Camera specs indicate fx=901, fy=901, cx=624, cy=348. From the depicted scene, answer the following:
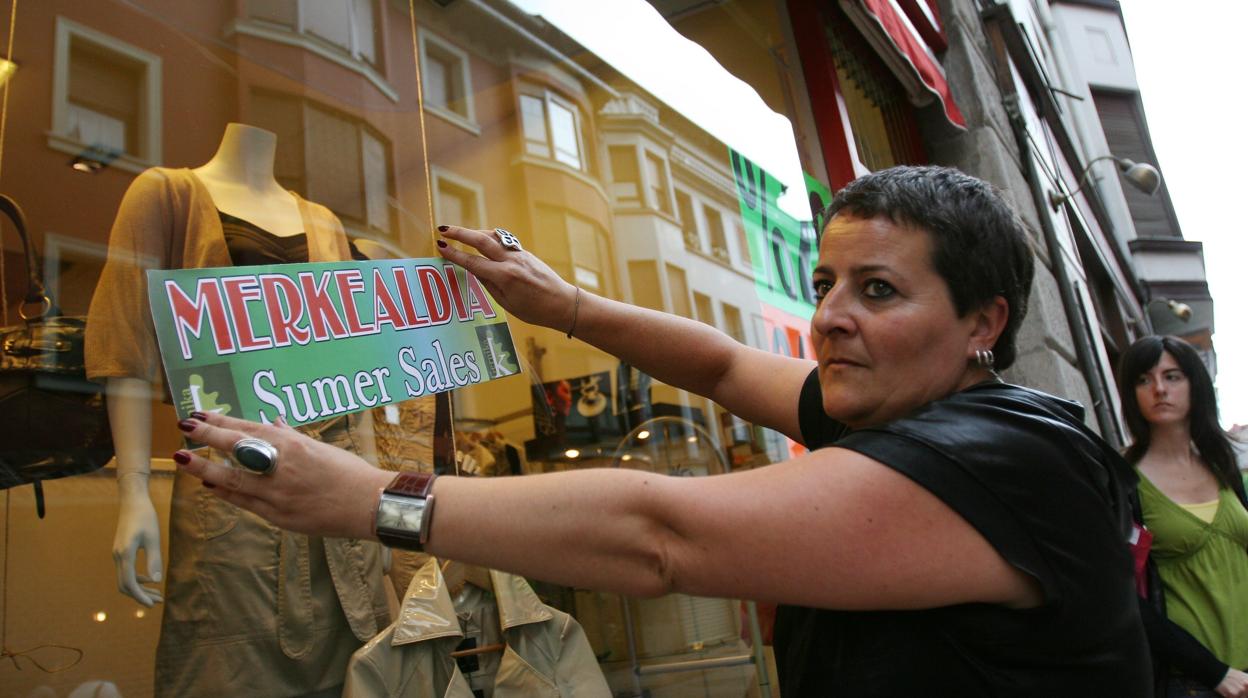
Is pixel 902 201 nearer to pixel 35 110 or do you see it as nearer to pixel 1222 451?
pixel 35 110

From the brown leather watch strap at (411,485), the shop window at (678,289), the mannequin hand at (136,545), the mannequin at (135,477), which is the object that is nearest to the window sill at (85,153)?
the mannequin at (135,477)

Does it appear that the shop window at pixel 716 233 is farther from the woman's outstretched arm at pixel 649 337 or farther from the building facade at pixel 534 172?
the woman's outstretched arm at pixel 649 337

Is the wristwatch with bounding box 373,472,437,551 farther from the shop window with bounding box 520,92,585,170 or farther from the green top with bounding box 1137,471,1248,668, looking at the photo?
the shop window with bounding box 520,92,585,170

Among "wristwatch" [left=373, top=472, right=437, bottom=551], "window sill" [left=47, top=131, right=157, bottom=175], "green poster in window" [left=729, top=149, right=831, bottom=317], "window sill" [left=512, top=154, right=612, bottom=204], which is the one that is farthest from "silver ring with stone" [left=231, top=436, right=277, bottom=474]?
"green poster in window" [left=729, top=149, right=831, bottom=317]

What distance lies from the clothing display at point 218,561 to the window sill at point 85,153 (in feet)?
0.07

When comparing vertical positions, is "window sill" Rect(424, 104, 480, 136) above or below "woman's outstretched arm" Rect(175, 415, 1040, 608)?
above

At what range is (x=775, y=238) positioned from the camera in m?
4.47

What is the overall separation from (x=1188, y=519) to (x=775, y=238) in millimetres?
2262

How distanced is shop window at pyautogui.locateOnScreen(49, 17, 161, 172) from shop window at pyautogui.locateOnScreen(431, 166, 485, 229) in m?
0.91

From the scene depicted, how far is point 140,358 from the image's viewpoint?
170 centimetres

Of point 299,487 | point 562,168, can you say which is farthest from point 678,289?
point 299,487

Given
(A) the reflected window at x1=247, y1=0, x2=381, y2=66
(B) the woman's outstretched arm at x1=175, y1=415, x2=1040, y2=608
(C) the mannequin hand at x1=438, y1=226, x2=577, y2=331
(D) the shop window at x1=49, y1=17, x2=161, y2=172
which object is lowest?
(B) the woman's outstretched arm at x1=175, y1=415, x2=1040, y2=608

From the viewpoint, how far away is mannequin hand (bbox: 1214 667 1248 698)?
237 centimetres

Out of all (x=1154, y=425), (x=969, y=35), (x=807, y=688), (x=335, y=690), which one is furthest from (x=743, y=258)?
(x=969, y=35)
